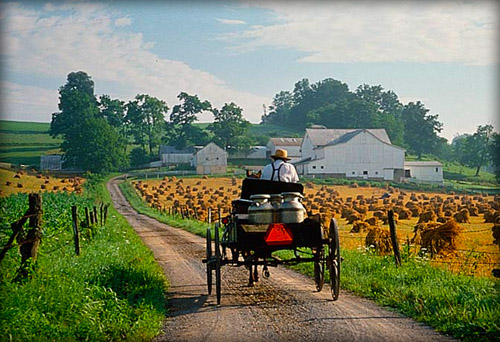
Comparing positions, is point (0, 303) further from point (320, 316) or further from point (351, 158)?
point (351, 158)

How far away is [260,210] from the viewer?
857cm

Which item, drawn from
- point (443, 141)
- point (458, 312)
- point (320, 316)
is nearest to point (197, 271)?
point (320, 316)

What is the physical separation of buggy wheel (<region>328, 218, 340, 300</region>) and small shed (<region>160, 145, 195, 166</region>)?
4623 cm

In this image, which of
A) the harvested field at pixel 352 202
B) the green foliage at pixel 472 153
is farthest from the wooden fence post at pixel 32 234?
the green foliage at pixel 472 153

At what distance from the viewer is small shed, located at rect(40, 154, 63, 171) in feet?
139

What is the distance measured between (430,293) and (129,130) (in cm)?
3825

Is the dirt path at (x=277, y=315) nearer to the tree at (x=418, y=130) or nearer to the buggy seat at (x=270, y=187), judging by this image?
the buggy seat at (x=270, y=187)

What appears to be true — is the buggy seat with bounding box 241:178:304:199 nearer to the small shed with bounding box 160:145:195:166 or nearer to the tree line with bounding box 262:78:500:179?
the small shed with bounding box 160:145:195:166

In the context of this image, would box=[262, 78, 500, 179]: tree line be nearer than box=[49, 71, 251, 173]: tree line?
No

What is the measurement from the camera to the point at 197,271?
1284 centimetres

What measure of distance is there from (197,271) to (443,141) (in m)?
71.2

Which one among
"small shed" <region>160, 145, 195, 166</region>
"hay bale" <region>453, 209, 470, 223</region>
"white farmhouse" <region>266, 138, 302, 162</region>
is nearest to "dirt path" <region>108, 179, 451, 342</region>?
"hay bale" <region>453, 209, 470, 223</region>

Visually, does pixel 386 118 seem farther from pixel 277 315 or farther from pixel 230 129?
pixel 277 315

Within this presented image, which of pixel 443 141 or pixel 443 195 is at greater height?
pixel 443 141
